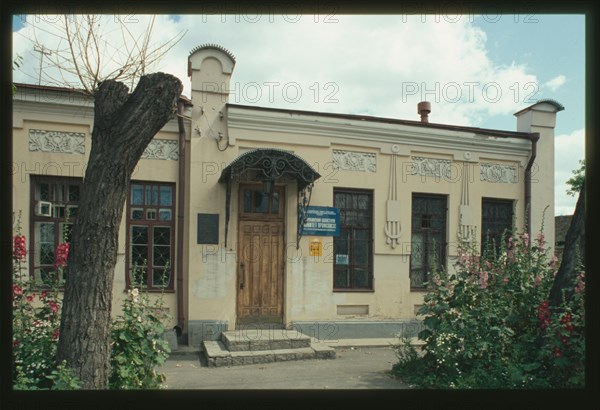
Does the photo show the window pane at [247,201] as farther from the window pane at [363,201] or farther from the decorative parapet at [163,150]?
the window pane at [363,201]

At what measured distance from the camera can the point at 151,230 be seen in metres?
8.53

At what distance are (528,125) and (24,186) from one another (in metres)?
10.7

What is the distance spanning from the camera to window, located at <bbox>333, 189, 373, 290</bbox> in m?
9.37

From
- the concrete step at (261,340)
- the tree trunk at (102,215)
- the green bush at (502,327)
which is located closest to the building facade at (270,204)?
the concrete step at (261,340)

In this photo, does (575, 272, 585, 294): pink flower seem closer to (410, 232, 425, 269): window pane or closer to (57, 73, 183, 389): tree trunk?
(57, 73, 183, 389): tree trunk

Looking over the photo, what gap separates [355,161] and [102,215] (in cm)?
603

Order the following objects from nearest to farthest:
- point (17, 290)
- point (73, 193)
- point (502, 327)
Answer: point (17, 290) → point (502, 327) → point (73, 193)

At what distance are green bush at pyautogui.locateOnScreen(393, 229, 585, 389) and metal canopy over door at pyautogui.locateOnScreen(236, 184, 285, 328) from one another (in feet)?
11.2

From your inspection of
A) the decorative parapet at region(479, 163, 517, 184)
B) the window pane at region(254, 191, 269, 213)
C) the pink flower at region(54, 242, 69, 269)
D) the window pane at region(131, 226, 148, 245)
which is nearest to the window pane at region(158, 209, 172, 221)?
the window pane at region(131, 226, 148, 245)

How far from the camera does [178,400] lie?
12.2 feet

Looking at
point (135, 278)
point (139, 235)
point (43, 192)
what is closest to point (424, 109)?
point (139, 235)

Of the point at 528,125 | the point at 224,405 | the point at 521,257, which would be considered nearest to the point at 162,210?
the point at 224,405

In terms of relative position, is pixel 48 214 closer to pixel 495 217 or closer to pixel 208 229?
pixel 208 229

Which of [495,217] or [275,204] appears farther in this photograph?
[495,217]
